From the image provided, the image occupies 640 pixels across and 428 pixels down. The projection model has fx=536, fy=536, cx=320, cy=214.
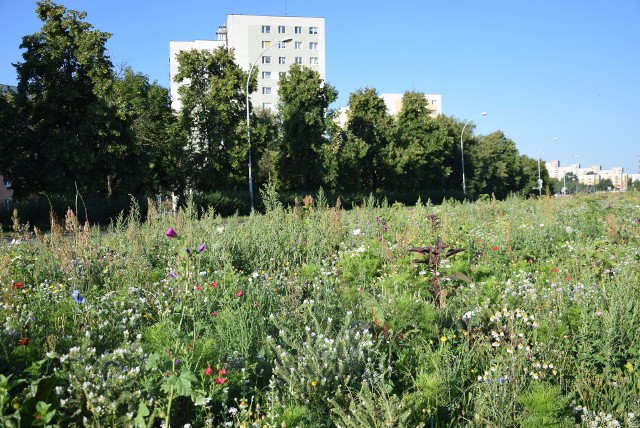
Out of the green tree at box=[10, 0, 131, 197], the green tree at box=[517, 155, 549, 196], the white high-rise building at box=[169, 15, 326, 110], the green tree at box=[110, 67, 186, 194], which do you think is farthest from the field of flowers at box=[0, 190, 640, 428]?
the green tree at box=[517, 155, 549, 196]

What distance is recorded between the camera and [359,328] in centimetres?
391

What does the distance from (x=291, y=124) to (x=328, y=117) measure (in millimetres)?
2757

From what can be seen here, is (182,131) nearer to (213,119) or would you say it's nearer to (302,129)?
(213,119)

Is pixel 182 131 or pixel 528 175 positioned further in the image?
pixel 528 175

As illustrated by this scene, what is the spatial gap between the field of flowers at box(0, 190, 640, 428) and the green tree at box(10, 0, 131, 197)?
19077 millimetres

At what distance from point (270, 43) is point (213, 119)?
208ft

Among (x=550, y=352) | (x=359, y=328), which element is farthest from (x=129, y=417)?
(x=550, y=352)

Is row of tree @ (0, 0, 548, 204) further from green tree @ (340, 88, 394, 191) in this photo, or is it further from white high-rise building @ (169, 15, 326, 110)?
white high-rise building @ (169, 15, 326, 110)

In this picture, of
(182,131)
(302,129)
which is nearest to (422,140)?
(302,129)

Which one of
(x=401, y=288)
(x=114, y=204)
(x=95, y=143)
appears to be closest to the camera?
(x=401, y=288)

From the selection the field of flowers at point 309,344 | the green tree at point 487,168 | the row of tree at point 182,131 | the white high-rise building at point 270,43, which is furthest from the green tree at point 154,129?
the white high-rise building at point 270,43

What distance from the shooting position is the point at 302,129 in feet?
113

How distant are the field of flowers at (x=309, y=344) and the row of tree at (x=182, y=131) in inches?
636

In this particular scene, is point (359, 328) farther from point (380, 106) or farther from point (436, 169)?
point (436, 169)
